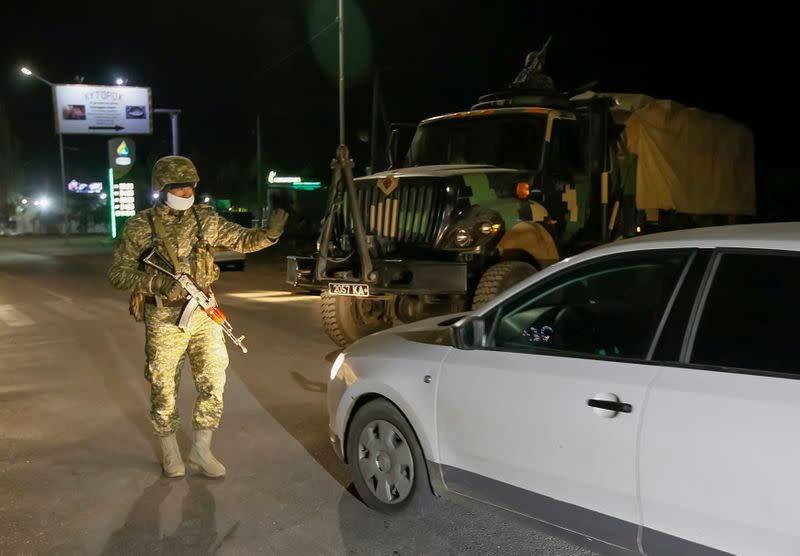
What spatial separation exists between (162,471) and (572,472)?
2.98 meters

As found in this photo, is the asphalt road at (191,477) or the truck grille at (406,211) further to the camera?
the truck grille at (406,211)

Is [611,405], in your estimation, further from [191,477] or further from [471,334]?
[191,477]

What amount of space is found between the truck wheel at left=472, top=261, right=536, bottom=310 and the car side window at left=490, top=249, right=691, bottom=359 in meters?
3.35

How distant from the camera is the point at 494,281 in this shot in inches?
304

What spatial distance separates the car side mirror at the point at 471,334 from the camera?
12.0ft

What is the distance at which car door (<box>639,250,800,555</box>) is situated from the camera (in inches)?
100.0

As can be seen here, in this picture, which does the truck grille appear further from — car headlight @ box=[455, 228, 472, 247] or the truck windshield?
the truck windshield

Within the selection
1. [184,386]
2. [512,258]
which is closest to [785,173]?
[512,258]

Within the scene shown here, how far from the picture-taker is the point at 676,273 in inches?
120

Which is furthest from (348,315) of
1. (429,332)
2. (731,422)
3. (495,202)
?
(731,422)

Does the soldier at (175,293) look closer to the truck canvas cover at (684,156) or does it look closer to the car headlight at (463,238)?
the car headlight at (463,238)

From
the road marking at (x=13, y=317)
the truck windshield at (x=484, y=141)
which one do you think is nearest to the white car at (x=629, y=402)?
the truck windshield at (x=484, y=141)

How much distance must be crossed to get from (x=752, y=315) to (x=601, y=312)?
1078 mm

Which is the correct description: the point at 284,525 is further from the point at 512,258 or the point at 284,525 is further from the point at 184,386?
the point at 512,258
